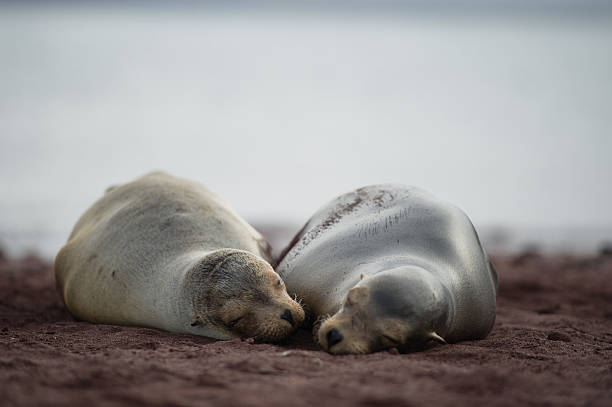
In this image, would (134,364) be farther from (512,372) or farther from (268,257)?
(268,257)

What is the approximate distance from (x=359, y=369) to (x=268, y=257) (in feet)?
7.97

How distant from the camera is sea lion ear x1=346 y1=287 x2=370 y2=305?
12.7 ft

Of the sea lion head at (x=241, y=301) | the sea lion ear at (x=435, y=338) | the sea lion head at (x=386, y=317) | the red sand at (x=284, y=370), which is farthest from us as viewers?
the sea lion head at (x=241, y=301)

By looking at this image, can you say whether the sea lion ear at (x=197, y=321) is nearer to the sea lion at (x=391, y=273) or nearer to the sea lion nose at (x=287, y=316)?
the sea lion nose at (x=287, y=316)

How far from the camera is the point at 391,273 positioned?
156 inches

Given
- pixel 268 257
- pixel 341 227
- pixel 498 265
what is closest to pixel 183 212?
pixel 268 257

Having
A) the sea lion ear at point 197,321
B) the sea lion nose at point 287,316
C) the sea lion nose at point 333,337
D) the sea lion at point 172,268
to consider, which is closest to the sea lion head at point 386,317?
the sea lion nose at point 333,337

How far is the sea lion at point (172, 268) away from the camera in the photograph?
14.4ft

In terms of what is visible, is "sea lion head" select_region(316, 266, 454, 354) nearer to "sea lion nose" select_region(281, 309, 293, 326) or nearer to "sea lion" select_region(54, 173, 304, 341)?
"sea lion nose" select_region(281, 309, 293, 326)

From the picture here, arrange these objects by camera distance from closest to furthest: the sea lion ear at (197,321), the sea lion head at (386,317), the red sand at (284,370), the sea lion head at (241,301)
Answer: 1. the red sand at (284,370)
2. the sea lion head at (386,317)
3. the sea lion head at (241,301)
4. the sea lion ear at (197,321)

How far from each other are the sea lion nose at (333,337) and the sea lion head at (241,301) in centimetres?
53

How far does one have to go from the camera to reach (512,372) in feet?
11.4

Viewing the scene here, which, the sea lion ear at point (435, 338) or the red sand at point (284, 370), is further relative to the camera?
the sea lion ear at point (435, 338)

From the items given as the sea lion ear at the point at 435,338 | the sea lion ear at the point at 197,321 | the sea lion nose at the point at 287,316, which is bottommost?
the sea lion ear at the point at 197,321
